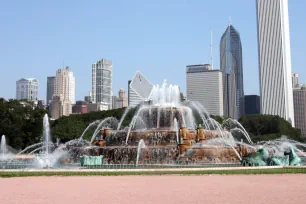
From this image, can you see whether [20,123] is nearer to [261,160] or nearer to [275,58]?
[261,160]

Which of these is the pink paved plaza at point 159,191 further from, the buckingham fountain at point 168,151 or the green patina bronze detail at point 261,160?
the buckingham fountain at point 168,151

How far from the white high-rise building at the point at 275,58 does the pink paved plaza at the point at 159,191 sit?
17422 centimetres

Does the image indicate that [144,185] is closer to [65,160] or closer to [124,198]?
[124,198]

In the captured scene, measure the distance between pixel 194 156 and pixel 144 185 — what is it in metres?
11.8

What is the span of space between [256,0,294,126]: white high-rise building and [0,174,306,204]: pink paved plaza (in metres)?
174

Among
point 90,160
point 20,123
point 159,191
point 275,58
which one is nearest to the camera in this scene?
point 159,191

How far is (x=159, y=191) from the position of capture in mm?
13805

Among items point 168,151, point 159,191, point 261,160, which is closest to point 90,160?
point 168,151

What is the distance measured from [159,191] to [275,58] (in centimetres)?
18175

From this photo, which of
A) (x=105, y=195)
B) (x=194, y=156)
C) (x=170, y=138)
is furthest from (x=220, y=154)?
(x=105, y=195)

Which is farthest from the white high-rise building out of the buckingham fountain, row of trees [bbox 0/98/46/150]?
the buckingham fountain

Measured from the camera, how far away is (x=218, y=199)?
39.0ft

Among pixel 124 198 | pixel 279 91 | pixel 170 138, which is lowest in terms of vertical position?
pixel 124 198

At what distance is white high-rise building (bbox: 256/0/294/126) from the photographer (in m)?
182
